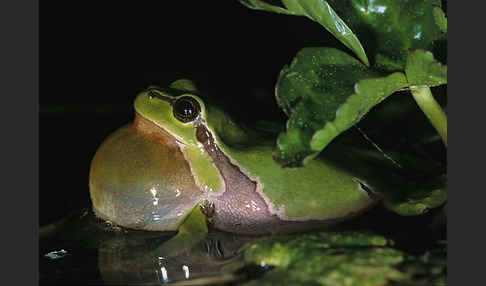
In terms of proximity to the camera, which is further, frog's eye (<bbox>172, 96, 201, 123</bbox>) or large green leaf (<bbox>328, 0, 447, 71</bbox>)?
frog's eye (<bbox>172, 96, 201, 123</bbox>)

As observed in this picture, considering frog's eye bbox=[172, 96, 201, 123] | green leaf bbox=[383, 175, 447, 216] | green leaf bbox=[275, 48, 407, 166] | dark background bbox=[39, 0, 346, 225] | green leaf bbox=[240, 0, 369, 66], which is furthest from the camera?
dark background bbox=[39, 0, 346, 225]

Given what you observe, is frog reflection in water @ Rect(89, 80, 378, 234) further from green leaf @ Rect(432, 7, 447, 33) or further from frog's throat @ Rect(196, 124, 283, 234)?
green leaf @ Rect(432, 7, 447, 33)

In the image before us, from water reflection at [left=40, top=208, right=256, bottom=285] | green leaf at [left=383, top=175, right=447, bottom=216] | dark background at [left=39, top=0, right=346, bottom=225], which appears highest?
dark background at [left=39, top=0, right=346, bottom=225]

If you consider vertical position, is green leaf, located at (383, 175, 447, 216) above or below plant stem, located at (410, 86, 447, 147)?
below

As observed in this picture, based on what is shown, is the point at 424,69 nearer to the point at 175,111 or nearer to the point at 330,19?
the point at 330,19

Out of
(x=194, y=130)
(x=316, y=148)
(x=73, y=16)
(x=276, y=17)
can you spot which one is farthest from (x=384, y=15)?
(x=73, y=16)

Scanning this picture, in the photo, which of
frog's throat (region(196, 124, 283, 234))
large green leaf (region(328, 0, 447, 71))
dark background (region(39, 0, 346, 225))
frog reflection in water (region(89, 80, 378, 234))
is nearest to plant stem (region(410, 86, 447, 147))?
large green leaf (region(328, 0, 447, 71))

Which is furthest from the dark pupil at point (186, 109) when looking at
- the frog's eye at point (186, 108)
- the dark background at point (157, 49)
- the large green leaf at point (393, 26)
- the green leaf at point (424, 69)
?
the dark background at point (157, 49)

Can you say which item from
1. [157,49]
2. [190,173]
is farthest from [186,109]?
[157,49]
